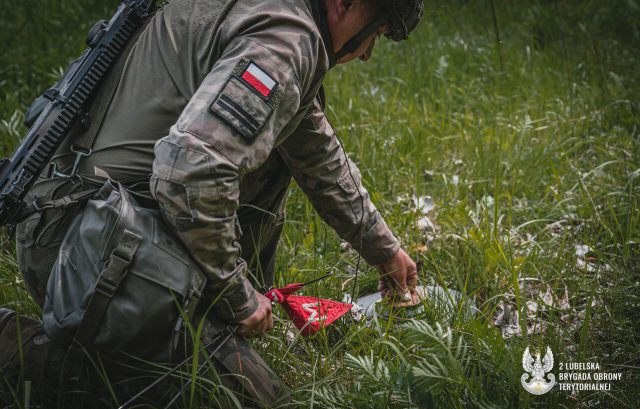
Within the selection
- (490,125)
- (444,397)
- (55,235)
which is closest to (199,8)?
(55,235)

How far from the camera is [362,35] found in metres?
2.43

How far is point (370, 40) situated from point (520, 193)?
5.71 feet

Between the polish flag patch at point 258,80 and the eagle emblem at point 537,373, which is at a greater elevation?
the polish flag patch at point 258,80

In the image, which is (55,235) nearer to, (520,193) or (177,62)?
(177,62)

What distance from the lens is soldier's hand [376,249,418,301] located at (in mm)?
2850

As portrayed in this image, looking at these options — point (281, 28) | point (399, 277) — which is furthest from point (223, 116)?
point (399, 277)

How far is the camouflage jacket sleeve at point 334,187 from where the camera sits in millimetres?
2713

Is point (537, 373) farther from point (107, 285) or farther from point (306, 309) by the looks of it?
point (107, 285)

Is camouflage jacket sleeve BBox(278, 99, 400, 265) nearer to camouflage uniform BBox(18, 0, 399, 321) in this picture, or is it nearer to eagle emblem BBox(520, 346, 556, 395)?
camouflage uniform BBox(18, 0, 399, 321)

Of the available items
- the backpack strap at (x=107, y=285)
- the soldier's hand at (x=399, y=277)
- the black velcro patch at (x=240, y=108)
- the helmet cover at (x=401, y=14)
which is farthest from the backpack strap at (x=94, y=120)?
the soldier's hand at (x=399, y=277)

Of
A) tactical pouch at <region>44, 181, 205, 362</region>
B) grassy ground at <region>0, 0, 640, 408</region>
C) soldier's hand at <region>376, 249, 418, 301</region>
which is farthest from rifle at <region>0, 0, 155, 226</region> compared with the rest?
soldier's hand at <region>376, 249, 418, 301</region>

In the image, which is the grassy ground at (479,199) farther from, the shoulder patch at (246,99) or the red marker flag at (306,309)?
the shoulder patch at (246,99)

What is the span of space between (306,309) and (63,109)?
1105 millimetres

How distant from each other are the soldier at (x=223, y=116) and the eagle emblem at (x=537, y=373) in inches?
33.7
